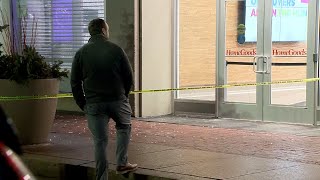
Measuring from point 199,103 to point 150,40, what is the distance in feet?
5.65

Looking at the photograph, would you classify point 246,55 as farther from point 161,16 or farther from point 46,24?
point 46,24

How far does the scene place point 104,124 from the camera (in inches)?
277

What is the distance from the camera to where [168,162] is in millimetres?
8109

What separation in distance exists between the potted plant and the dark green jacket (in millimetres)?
2578

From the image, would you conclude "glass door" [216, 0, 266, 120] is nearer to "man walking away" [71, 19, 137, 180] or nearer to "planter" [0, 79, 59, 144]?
"planter" [0, 79, 59, 144]

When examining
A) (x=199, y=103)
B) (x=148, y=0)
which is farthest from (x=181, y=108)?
(x=148, y=0)

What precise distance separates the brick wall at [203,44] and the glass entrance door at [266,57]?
0.07 ft

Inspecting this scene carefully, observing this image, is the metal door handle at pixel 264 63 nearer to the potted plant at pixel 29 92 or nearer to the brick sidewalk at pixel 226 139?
the brick sidewalk at pixel 226 139

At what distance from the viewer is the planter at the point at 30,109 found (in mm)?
9500

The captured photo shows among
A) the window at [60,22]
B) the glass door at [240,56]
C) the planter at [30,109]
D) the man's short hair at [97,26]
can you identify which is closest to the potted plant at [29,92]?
the planter at [30,109]

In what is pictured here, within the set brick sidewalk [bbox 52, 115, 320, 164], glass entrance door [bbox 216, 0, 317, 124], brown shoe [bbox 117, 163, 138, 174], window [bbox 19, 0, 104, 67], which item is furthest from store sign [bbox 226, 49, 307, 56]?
brown shoe [bbox 117, 163, 138, 174]

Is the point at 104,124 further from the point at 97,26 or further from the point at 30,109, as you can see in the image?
the point at 30,109

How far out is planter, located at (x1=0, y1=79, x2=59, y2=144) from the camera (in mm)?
9500

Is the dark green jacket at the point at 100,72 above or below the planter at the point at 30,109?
above
